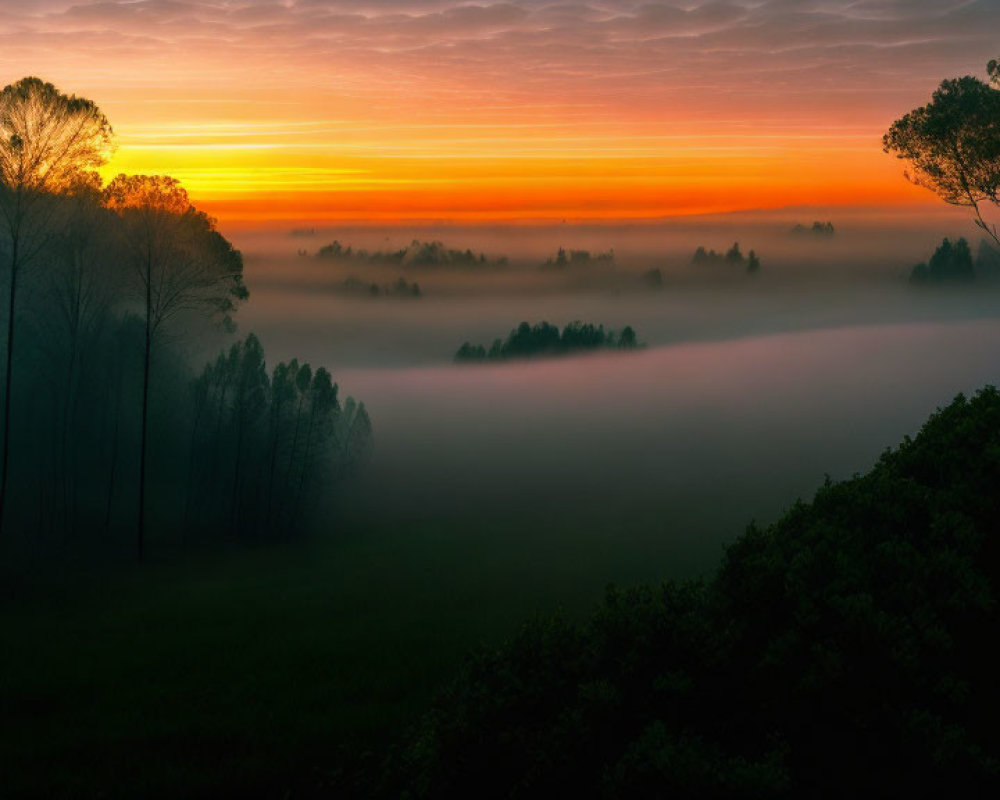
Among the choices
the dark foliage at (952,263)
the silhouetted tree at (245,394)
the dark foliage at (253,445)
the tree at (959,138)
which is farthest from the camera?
the dark foliage at (952,263)

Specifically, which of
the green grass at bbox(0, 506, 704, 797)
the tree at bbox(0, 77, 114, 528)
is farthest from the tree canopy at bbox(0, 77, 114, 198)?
the green grass at bbox(0, 506, 704, 797)

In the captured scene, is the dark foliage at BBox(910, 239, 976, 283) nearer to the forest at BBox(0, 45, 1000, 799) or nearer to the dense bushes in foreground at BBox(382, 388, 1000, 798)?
the forest at BBox(0, 45, 1000, 799)

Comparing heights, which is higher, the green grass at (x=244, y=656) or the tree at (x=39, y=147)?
the tree at (x=39, y=147)

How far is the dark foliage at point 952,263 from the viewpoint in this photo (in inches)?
6496

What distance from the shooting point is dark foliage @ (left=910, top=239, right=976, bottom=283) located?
16500cm

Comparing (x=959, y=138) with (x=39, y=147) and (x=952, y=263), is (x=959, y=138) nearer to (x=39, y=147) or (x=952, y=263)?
(x=39, y=147)

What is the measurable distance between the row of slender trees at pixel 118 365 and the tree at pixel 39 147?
2.2 inches

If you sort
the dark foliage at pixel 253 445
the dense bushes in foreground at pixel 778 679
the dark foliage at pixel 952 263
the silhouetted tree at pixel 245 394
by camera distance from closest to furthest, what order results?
the dense bushes in foreground at pixel 778 679 → the dark foliage at pixel 253 445 → the silhouetted tree at pixel 245 394 → the dark foliage at pixel 952 263

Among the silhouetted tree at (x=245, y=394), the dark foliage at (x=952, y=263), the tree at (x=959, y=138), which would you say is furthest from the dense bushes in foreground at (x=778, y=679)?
the dark foliage at (x=952, y=263)

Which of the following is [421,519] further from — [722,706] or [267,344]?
[267,344]

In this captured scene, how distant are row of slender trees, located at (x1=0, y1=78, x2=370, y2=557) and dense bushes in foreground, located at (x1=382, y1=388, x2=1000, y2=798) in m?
29.7

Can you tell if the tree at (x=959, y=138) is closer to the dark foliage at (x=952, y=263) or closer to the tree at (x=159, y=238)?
the tree at (x=159, y=238)

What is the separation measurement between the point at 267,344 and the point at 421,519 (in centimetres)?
13430

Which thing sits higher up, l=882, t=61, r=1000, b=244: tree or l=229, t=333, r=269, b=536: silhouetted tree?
l=882, t=61, r=1000, b=244: tree
